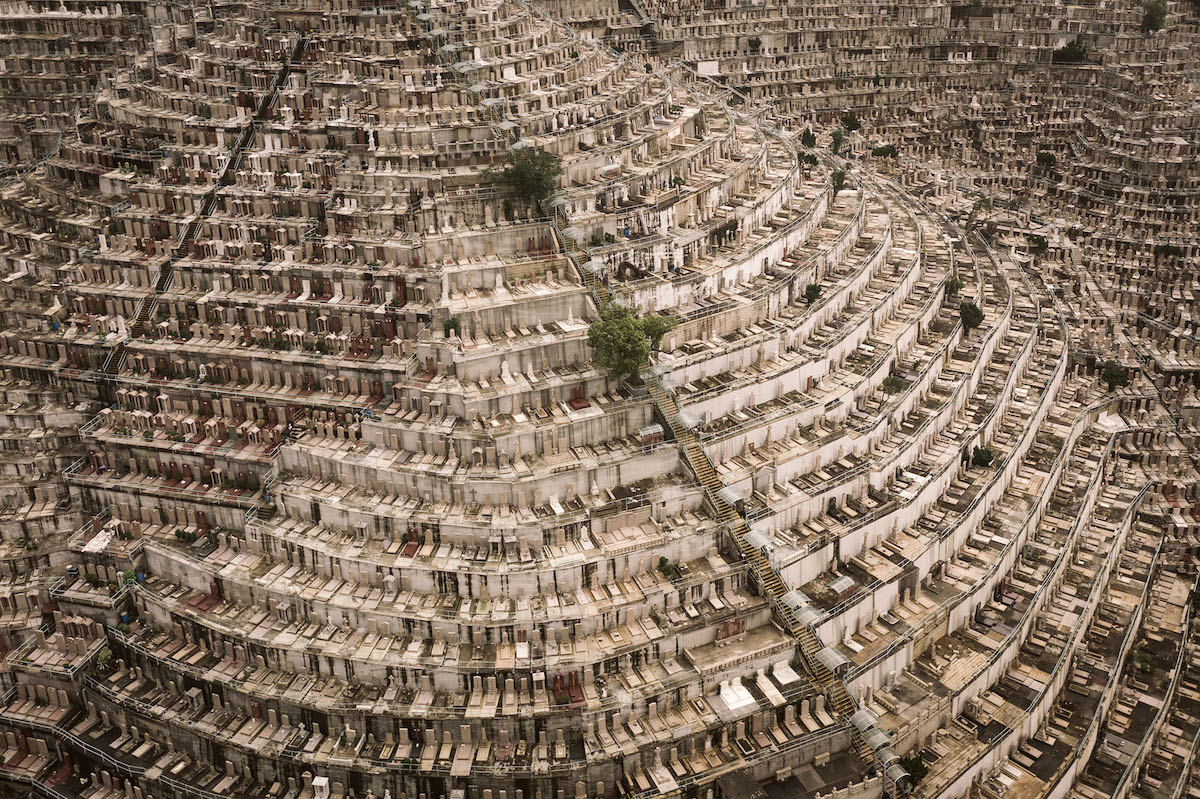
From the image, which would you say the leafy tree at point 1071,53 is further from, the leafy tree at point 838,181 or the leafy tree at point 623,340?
the leafy tree at point 623,340

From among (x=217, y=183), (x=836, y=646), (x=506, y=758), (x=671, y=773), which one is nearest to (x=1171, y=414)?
(x=836, y=646)

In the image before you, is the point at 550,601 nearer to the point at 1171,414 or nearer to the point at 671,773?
the point at 671,773

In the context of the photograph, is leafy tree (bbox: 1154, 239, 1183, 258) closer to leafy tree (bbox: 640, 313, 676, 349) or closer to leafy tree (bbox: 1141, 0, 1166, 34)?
leafy tree (bbox: 1141, 0, 1166, 34)

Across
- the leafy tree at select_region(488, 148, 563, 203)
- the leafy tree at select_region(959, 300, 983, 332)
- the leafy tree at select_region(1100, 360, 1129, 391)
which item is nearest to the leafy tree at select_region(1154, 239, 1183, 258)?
the leafy tree at select_region(1100, 360, 1129, 391)

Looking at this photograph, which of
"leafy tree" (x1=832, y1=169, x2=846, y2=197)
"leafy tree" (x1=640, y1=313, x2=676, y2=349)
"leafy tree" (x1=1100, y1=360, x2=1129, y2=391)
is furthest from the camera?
"leafy tree" (x1=832, y1=169, x2=846, y2=197)

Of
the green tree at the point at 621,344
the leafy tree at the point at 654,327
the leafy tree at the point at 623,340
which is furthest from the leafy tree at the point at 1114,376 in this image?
the green tree at the point at 621,344

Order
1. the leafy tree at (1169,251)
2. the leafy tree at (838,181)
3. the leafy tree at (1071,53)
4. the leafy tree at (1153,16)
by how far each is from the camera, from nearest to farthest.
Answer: the leafy tree at (838,181) → the leafy tree at (1169,251) → the leafy tree at (1153,16) → the leafy tree at (1071,53)
